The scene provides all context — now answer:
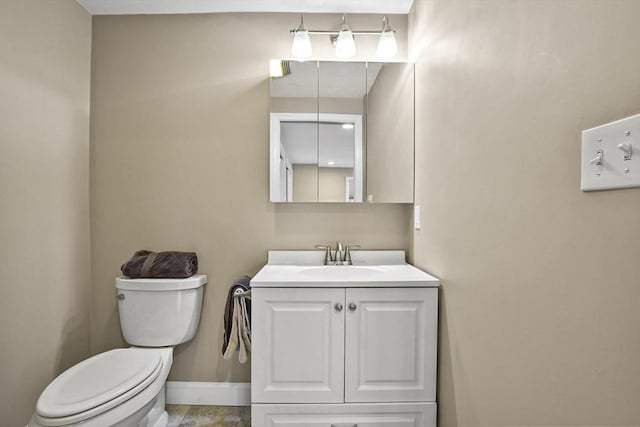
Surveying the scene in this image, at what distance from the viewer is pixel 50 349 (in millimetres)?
1581

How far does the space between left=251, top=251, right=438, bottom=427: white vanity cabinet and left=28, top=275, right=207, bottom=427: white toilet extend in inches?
18.5

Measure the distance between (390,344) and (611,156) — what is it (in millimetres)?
1066

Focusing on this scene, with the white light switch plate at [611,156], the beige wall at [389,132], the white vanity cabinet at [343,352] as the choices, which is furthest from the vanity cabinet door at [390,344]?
the white light switch plate at [611,156]

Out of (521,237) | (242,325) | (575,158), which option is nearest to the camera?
(575,158)

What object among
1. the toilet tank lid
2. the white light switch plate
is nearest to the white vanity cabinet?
the toilet tank lid

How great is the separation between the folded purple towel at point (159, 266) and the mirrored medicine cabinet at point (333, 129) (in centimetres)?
62

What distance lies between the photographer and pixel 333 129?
1.82 m

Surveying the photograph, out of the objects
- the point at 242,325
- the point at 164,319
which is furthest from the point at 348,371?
the point at 164,319

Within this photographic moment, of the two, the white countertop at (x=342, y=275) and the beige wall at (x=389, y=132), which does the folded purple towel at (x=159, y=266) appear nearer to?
the white countertop at (x=342, y=275)

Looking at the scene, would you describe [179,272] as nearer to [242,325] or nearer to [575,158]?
[242,325]

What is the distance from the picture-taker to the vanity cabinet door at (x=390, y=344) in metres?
1.37

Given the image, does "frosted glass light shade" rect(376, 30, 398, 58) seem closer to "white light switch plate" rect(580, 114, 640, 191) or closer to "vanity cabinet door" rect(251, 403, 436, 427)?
"white light switch plate" rect(580, 114, 640, 191)

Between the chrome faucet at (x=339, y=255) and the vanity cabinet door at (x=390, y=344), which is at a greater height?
the chrome faucet at (x=339, y=255)

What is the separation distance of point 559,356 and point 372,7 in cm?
190
